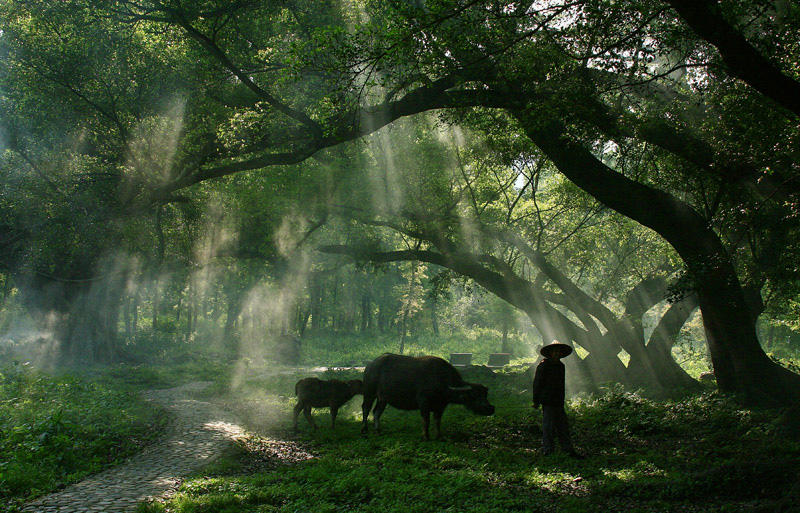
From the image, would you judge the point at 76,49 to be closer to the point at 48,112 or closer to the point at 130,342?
the point at 48,112

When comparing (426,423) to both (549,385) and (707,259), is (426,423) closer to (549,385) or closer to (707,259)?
(549,385)

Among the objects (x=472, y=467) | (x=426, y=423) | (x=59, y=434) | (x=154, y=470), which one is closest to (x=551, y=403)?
(x=472, y=467)

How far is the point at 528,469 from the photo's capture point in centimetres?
774

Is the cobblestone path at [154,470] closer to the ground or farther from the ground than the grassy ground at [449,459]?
closer to the ground

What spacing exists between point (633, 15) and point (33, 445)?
12603 mm

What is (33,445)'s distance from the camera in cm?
866

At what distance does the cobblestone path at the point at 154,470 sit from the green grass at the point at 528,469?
1.75 feet

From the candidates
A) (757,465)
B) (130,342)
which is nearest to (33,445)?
(757,465)

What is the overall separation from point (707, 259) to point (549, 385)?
4374mm

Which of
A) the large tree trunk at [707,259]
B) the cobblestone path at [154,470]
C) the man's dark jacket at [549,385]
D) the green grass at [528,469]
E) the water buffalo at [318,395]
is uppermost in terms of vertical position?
the large tree trunk at [707,259]

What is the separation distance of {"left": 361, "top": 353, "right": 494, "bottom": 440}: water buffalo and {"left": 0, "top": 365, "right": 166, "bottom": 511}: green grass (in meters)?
5.10

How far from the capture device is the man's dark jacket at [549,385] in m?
9.00

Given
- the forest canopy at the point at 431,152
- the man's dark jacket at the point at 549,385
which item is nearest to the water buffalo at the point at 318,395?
the man's dark jacket at the point at 549,385

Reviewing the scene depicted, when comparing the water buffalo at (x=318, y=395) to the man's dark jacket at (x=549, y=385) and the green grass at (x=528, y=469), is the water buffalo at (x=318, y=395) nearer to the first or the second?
the green grass at (x=528, y=469)
